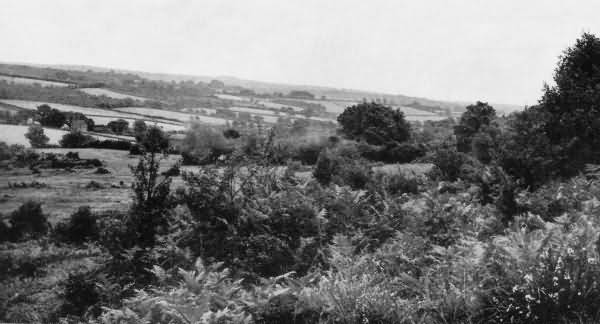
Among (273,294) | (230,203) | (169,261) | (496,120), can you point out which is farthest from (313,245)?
(496,120)

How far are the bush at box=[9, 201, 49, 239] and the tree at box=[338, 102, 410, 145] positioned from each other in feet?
56.1

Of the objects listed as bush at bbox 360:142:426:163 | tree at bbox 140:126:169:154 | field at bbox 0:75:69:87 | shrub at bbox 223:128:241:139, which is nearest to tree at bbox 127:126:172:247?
tree at bbox 140:126:169:154

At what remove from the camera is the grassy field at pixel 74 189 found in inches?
353

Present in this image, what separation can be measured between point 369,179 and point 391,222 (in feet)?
14.3

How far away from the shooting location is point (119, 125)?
38.1 feet

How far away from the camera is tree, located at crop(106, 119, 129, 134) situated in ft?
38.0

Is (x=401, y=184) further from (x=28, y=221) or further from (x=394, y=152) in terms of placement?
(x=394, y=152)

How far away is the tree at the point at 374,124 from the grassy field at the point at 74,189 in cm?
1399

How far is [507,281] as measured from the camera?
14.7ft

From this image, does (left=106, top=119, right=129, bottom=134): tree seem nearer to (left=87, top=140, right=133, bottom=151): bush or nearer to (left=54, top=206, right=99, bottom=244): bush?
(left=87, top=140, right=133, bottom=151): bush

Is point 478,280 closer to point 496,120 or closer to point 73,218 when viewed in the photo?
point 73,218

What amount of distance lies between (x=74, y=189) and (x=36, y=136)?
137 cm

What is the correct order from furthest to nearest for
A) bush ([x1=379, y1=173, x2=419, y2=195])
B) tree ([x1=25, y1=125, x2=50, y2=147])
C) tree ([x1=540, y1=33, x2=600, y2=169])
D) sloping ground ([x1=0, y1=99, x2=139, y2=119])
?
tree ([x1=540, y1=33, x2=600, y2=169])
bush ([x1=379, y1=173, x2=419, y2=195])
sloping ground ([x1=0, y1=99, x2=139, y2=119])
tree ([x1=25, y1=125, x2=50, y2=147])

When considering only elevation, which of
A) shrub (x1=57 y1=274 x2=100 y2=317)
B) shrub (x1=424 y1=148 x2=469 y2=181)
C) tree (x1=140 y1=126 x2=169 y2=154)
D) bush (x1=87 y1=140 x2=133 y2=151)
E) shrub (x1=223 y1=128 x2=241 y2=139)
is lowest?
shrub (x1=57 y1=274 x2=100 y2=317)
